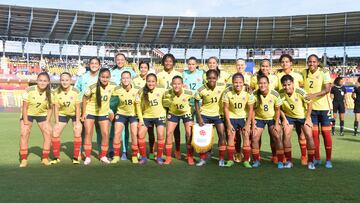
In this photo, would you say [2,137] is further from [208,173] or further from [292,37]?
[292,37]

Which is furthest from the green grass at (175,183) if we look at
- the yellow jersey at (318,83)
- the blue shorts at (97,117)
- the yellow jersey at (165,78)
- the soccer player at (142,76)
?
the soccer player at (142,76)

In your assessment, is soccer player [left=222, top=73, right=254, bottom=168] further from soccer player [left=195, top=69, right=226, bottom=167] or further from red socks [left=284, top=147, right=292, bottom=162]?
red socks [left=284, top=147, right=292, bottom=162]

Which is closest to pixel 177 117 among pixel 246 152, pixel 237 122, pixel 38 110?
pixel 237 122

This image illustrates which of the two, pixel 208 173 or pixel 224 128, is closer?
pixel 208 173

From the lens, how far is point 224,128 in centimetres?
690

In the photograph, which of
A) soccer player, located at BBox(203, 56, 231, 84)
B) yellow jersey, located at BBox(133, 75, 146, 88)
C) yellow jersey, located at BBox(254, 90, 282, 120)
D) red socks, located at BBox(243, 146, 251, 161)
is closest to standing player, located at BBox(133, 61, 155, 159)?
yellow jersey, located at BBox(133, 75, 146, 88)

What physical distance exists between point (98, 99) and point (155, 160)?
5.14ft

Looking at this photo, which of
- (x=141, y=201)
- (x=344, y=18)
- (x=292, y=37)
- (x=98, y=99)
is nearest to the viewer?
(x=141, y=201)

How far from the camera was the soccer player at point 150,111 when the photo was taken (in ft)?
22.4

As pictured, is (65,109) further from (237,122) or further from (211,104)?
(237,122)

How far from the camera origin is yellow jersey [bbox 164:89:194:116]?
22.5 ft

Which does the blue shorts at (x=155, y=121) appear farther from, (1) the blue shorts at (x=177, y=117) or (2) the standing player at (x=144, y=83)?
(2) the standing player at (x=144, y=83)

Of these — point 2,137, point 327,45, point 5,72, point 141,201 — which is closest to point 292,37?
point 327,45

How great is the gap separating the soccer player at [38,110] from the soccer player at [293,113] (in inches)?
165
